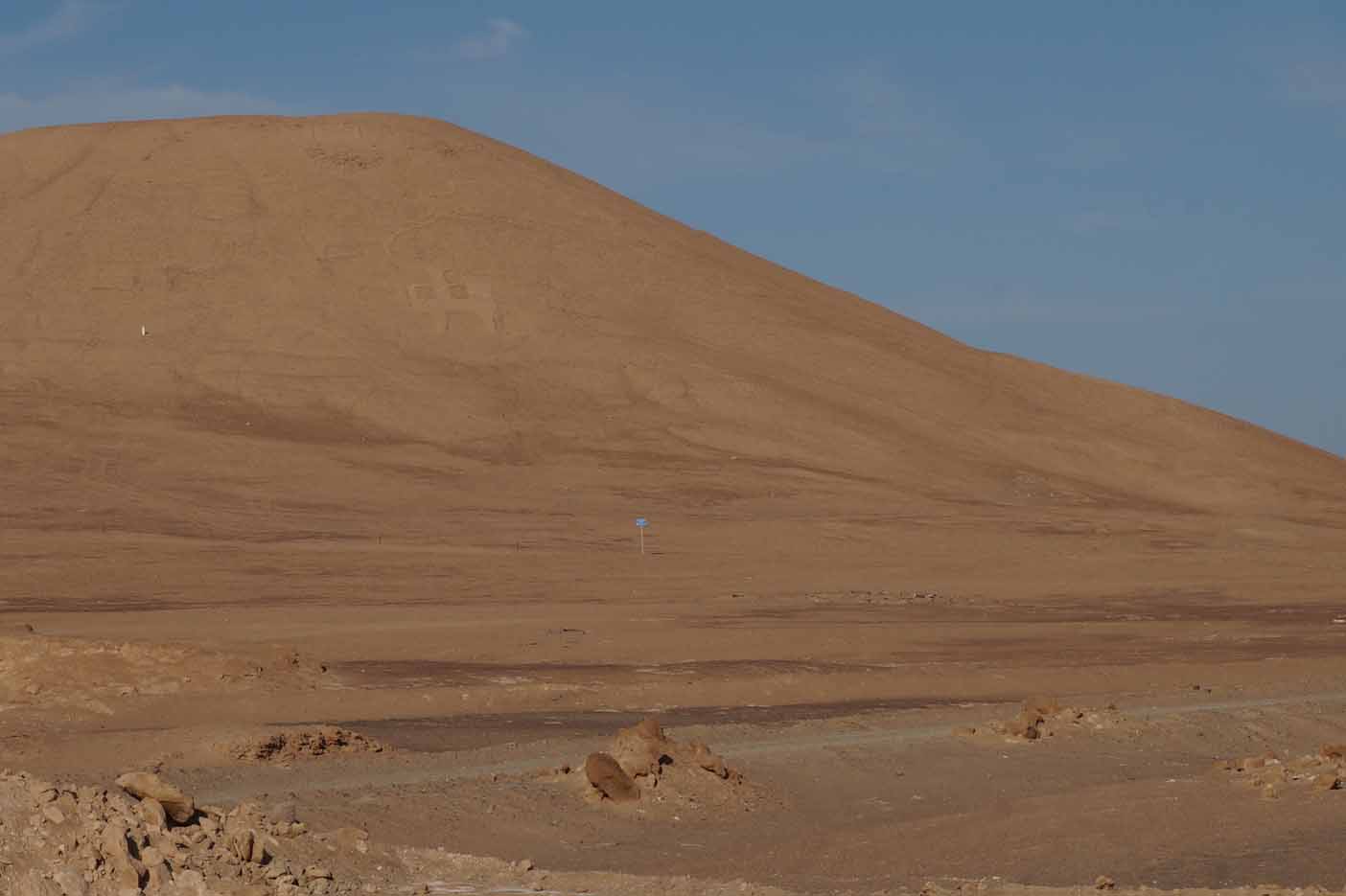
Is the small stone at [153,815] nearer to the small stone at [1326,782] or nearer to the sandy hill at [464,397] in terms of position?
the small stone at [1326,782]

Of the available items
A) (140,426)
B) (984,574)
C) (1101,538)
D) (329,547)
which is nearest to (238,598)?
(329,547)

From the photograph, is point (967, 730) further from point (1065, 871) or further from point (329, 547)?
point (329, 547)

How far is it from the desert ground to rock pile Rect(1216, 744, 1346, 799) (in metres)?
0.08

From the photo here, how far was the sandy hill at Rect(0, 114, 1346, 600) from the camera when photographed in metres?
44.1

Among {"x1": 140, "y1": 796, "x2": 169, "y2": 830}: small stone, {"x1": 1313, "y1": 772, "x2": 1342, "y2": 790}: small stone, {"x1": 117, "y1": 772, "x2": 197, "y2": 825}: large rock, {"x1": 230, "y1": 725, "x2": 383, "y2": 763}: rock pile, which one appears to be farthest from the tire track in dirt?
{"x1": 1313, "y1": 772, "x2": 1342, "y2": 790}: small stone

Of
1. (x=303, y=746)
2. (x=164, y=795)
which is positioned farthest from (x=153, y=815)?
(x=303, y=746)

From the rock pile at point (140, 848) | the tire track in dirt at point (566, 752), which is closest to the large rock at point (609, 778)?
the tire track in dirt at point (566, 752)

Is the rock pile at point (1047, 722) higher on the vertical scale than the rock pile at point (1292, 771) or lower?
lower

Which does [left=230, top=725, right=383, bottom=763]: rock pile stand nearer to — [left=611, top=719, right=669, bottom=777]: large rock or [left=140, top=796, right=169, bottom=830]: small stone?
[left=611, top=719, right=669, bottom=777]: large rock

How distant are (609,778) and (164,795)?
476 cm

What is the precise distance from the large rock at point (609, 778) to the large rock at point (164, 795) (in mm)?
4383

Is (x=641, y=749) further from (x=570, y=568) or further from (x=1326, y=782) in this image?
(x=570, y=568)

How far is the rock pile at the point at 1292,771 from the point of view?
15539mm

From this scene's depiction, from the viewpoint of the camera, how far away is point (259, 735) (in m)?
17.2
